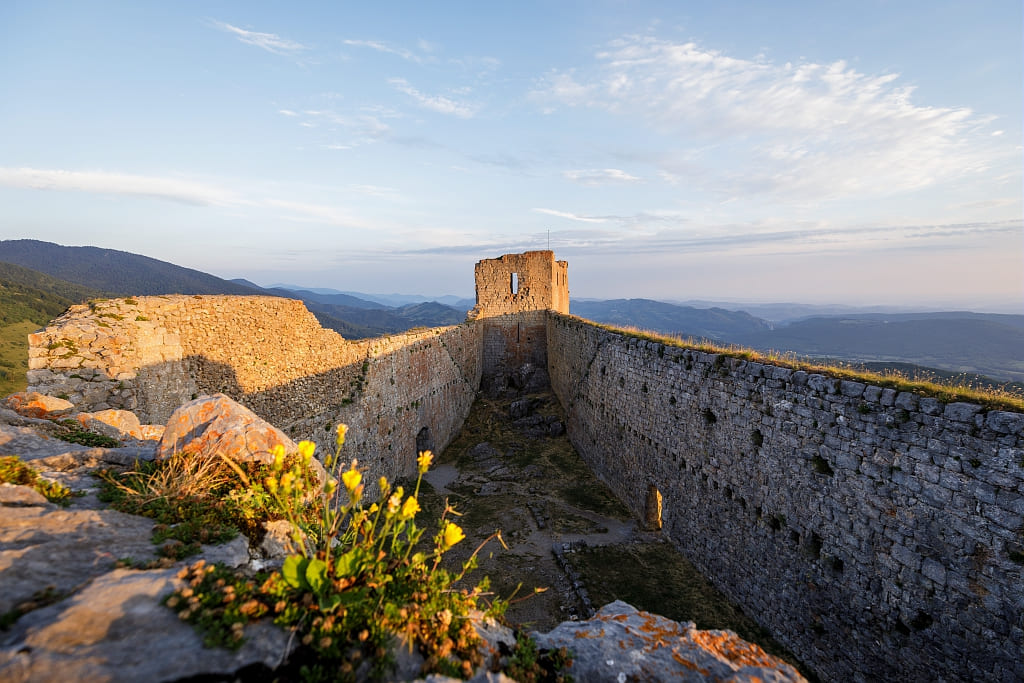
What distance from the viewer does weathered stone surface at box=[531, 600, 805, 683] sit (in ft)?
10.6

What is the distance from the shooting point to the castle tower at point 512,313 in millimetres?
28391

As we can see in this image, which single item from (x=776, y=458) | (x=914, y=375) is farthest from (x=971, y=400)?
(x=776, y=458)

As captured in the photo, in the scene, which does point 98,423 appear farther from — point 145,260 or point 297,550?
point 145,260

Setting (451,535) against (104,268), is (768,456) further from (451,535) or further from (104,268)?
(104,268)

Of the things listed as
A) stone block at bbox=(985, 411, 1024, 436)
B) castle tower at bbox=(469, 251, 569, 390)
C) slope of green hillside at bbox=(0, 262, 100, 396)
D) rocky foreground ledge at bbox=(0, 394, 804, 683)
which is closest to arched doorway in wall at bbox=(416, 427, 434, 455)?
castle tower at bbox=(469, 251, 569, 390)

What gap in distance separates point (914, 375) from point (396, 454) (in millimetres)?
15825

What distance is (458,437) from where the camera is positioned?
78.0ft

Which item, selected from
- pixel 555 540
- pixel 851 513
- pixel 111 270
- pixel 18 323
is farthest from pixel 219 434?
pixel 111 270

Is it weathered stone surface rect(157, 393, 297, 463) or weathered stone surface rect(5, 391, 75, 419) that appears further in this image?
weathered stone surface rect(5, 391, 75, 419)

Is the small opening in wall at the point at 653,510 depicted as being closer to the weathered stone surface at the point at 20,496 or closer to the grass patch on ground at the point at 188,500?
the grass patch on ground at the point at 188,500

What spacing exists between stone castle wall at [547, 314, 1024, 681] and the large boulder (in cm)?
849

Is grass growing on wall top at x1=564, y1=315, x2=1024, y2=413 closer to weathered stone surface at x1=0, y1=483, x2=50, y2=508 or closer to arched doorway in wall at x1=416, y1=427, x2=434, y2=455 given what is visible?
weathered stone surface at x1=0, y1=483, x2=50, y2=508

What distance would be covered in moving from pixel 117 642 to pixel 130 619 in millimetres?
157

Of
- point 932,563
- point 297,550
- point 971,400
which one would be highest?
point 971,400
